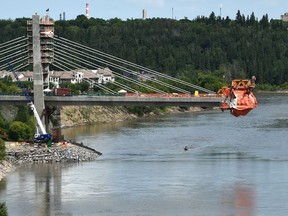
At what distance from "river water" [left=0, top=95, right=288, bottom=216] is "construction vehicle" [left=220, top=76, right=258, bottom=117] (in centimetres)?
272

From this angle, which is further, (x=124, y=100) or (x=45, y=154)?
(x=124, y=100)

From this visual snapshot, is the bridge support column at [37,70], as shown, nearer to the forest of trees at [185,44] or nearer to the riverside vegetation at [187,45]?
the riverside vegetation at [187,45]

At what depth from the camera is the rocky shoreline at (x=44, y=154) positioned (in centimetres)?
6375

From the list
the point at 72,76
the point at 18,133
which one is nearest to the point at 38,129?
the point at 18,133

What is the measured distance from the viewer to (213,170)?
5859cm

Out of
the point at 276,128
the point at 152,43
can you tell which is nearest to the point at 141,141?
the point at 276,128

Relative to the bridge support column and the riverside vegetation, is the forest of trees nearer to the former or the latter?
the riverside vegetation

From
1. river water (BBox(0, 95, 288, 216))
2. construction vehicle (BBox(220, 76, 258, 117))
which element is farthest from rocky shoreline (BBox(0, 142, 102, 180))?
construction vehicle (BBox(220, 76, 258, 117))

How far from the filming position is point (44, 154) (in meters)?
64.9

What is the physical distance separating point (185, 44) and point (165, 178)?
128m

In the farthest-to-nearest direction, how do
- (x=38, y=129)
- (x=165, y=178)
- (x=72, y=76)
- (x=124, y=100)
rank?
1. (x=72, y=76)
2. (x=38, y=129)
3. (x=124, y=100)
4. (x=165, y=178)

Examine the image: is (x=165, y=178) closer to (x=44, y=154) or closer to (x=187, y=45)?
(x=44, y=154)

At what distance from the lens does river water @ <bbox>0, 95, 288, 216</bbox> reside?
1892 inches

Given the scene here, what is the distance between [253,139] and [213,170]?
674 inches
